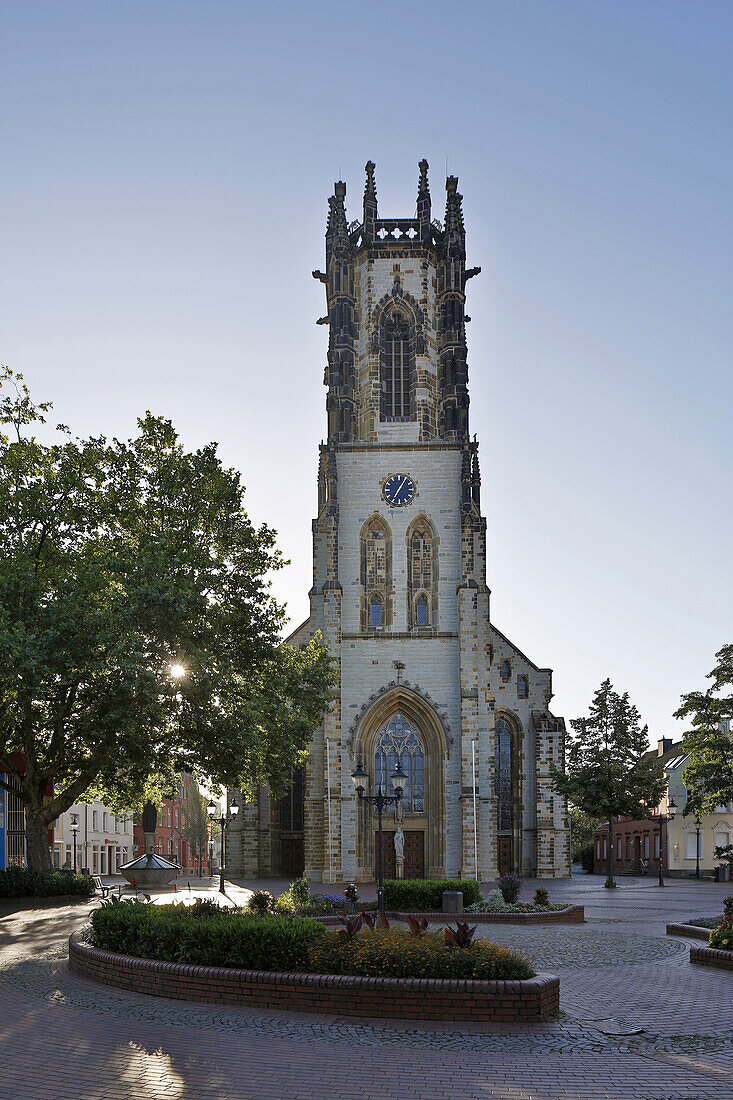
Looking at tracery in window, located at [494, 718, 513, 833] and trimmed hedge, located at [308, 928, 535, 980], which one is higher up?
trimmed hedge, located at [308, 928, 535, 980]

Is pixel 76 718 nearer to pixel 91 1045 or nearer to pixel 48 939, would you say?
pixel 48 939

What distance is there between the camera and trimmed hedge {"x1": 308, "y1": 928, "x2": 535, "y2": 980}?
12273 mm

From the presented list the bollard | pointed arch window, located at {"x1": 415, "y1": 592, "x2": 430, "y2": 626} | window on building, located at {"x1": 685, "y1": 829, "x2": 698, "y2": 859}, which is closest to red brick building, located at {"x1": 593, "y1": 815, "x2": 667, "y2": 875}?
window on building, located at {"x1": 685, "y1": 829, "x2": 698, "y2": 859}

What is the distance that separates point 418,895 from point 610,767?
22633mm

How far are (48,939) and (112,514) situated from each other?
12.6 m

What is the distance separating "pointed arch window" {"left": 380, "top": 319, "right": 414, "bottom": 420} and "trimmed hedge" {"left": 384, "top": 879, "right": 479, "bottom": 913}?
28.9 meters

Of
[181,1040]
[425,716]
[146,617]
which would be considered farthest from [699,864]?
[181,1040]

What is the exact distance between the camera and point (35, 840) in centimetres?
2994

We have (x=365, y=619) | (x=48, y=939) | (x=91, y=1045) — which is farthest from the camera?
(x=365, y=619)

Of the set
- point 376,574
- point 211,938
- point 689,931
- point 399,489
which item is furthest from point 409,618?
point 211,938

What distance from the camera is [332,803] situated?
1815 inches

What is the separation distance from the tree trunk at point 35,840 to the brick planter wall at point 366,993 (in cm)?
1709

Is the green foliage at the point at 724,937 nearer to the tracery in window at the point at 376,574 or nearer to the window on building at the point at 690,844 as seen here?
the tracery in window at the point at 376,574

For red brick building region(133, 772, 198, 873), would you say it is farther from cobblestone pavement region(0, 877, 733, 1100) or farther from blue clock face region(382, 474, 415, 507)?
cobblestone pavement region(0, 877, 733, 1100)
